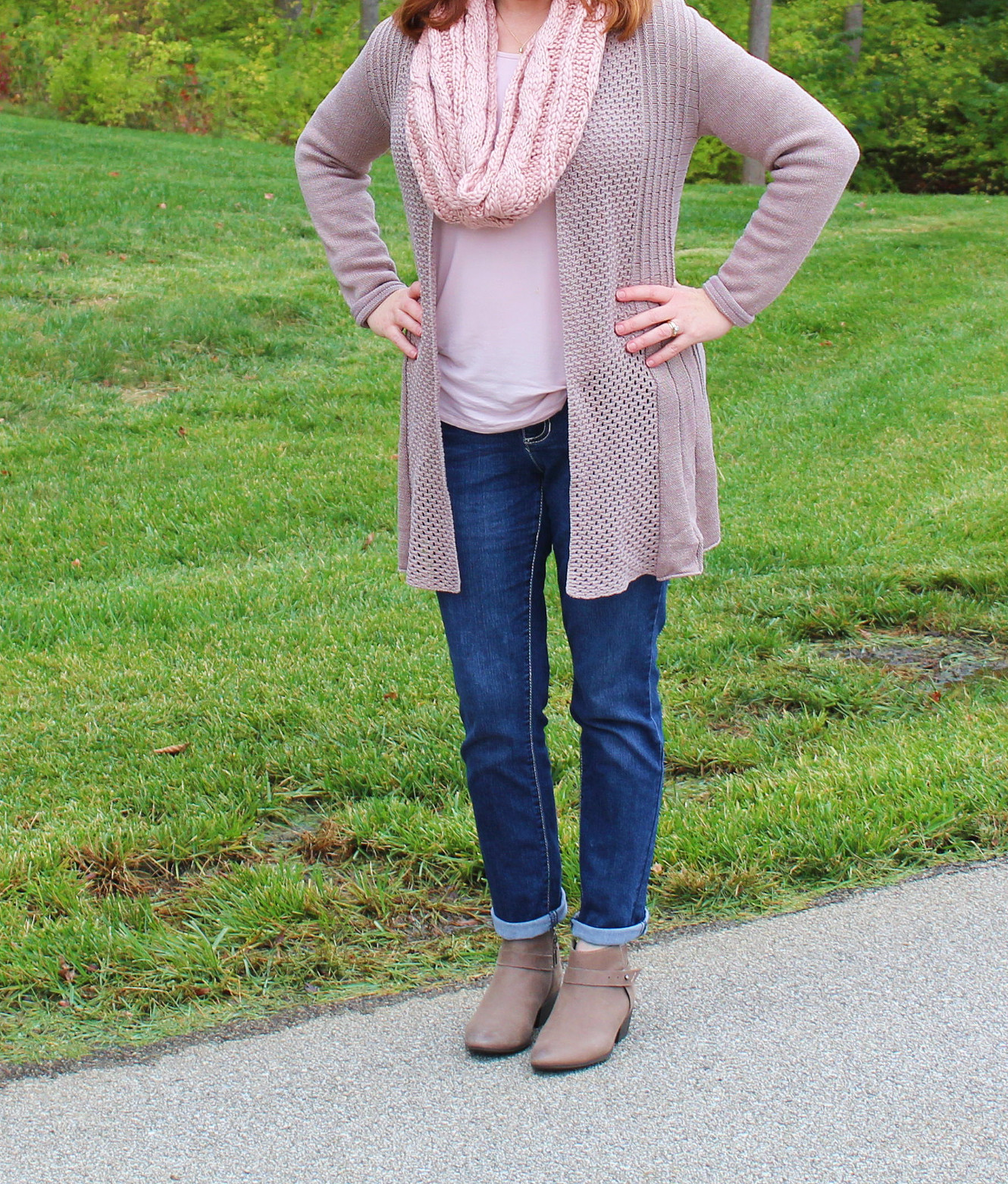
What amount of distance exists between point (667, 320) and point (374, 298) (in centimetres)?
64

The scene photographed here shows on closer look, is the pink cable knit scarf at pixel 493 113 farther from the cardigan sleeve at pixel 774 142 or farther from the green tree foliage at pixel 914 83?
the green tree foliage at pixel 914 83

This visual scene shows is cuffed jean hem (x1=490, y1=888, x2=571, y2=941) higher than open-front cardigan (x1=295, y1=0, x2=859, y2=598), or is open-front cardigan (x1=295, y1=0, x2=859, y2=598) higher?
open-front cardigan (x1=295, y1=0, x2=859, y2=598)

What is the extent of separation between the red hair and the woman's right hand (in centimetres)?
45

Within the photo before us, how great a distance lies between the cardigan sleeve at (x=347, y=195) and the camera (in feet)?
8.68

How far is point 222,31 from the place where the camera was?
1307 inches

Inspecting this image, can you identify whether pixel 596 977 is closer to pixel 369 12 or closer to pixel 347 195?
pixel 347 195

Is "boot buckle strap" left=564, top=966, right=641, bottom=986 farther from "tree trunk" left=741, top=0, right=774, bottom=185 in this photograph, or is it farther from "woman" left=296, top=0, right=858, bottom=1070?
"tree trunk" left=741, top=0, right=774, bottom=185

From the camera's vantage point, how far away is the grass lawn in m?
3.04

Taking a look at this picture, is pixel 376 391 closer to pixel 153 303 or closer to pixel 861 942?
pixel 153 303

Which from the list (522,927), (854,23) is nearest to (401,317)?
(522,927)

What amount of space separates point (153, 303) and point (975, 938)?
27.4 feet

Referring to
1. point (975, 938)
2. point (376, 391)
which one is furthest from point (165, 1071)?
point (376, 391)

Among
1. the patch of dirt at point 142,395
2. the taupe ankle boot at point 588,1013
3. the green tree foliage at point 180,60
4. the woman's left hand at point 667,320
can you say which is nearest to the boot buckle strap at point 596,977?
the taupe ankle boot at point 588,1013

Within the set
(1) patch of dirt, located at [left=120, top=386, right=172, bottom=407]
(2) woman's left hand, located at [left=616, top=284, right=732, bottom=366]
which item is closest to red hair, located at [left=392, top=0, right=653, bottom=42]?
(2) woman's left hand, located at [left=616, top=284, right=732, bottom=366]
